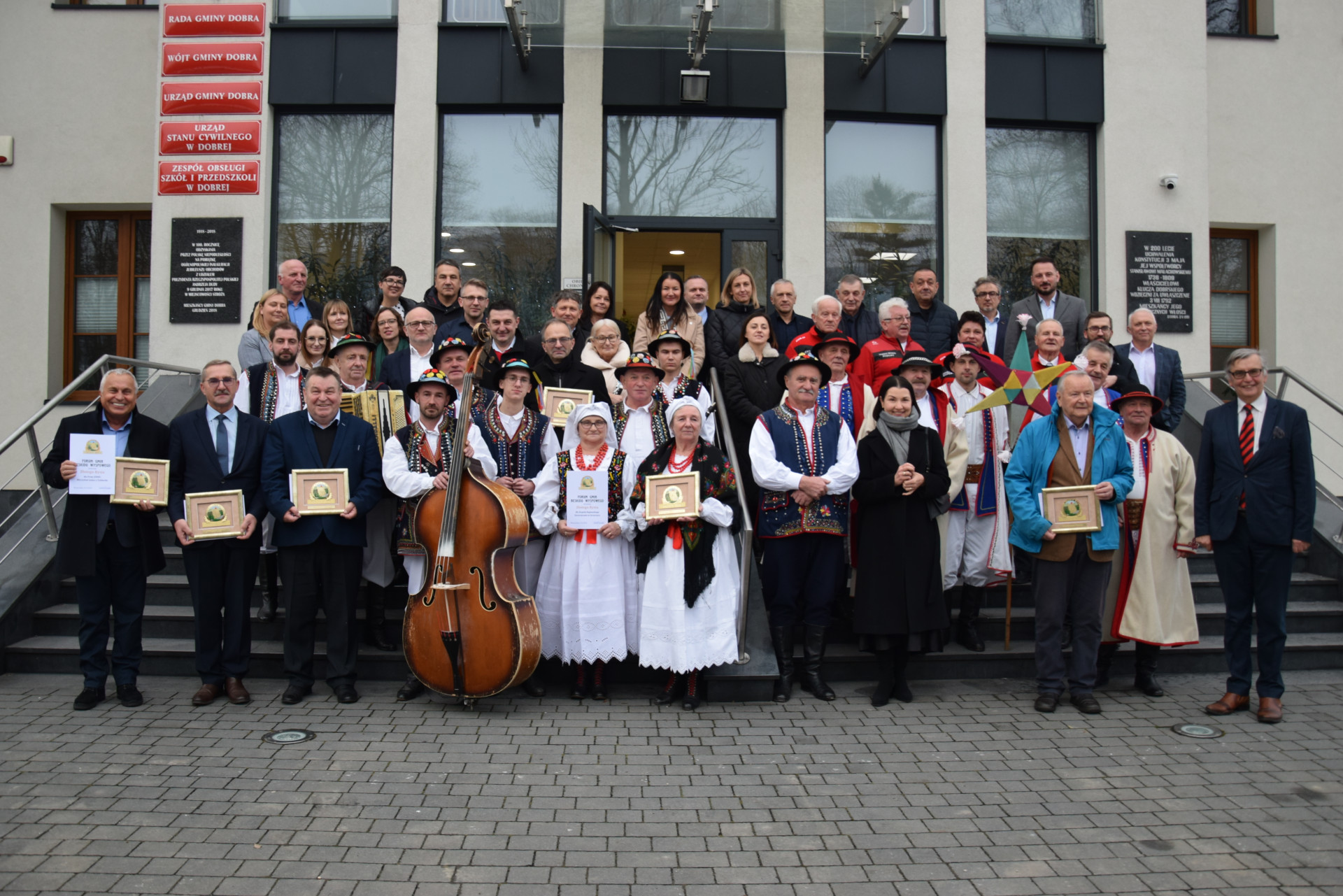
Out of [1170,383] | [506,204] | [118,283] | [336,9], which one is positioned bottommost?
[1170,383]

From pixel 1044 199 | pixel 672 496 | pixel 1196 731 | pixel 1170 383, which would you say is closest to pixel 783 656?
pixel 672 496

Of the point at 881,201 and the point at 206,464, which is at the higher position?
the point at 881,201

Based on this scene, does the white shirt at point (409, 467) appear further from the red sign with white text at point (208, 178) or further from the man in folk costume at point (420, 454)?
the red sign with white text at point (208, 178)

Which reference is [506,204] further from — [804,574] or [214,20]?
[804,574]

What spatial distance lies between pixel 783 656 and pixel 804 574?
0.54 meters

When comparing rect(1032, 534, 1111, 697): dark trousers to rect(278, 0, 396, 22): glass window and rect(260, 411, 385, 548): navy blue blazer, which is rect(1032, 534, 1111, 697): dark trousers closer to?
rect(260, 411, 385, 548): navy blue blazer

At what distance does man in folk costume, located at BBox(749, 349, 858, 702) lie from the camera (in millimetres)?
6203

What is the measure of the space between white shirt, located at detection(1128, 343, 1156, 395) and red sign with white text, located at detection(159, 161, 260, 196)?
28.6 ft

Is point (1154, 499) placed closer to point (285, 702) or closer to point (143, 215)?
point (285, 702)

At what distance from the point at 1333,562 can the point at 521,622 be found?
6.53 m

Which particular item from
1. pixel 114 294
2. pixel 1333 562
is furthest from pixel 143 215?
pixel 1333 562

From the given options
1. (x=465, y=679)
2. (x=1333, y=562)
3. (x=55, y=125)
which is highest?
(x=55, y=125)

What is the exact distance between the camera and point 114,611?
6.07 m

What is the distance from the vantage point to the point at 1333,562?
7.82m
